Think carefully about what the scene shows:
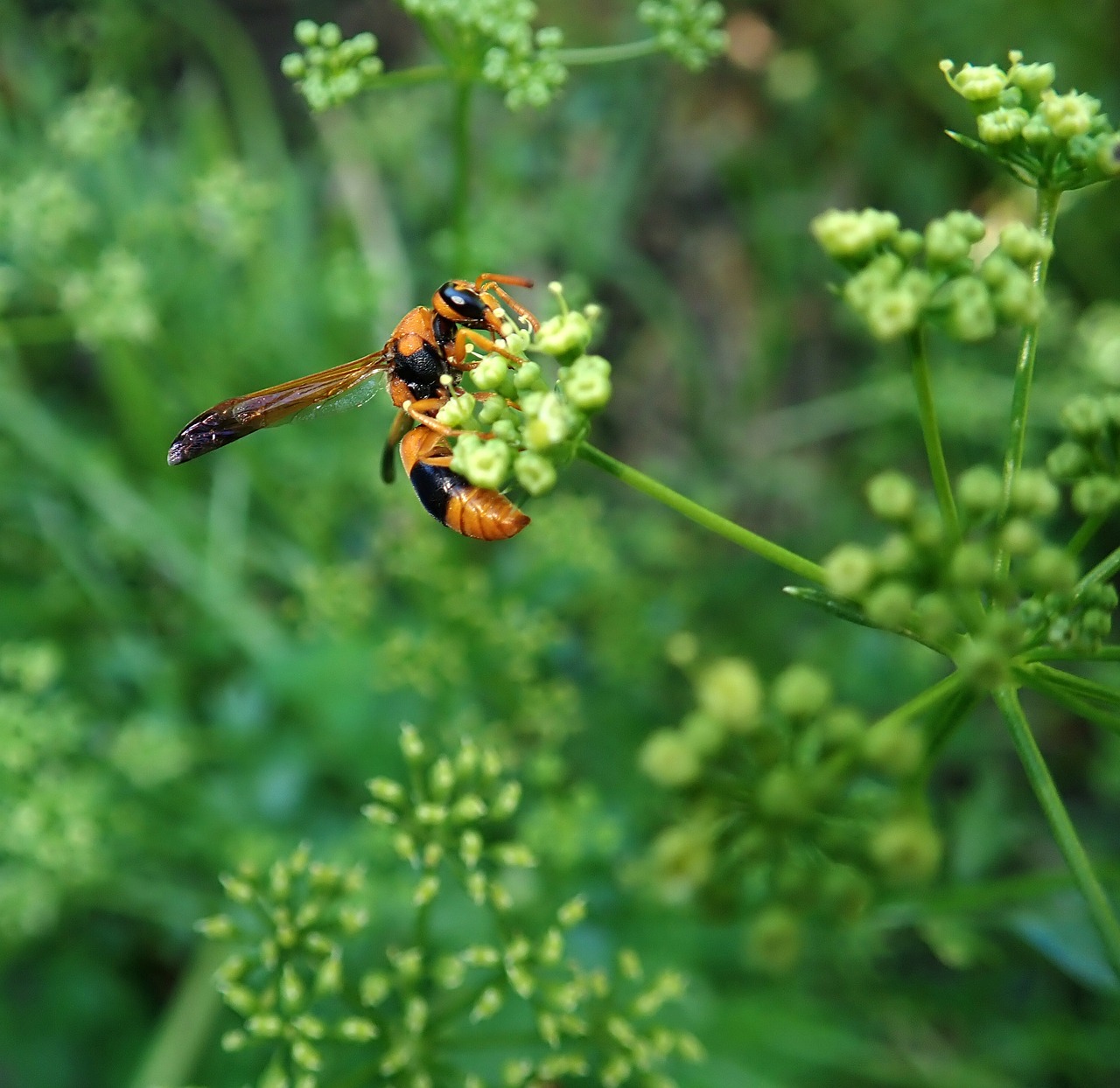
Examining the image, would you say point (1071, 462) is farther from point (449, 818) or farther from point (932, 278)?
point (449, 818)

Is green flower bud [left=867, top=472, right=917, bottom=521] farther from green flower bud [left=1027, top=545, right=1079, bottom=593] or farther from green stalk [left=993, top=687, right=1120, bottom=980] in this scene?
green stalk [left=993, top=687, right=1120, bottom=980]

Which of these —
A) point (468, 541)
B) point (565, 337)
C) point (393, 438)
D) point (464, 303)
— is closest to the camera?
point (565, 337)

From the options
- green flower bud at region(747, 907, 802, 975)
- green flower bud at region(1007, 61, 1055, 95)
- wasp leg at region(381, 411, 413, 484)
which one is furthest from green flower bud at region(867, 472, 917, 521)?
wasp leg at region(381, 411, 413, 484)

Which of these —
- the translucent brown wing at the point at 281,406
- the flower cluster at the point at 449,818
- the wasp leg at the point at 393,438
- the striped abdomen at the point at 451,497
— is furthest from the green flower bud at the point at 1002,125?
the flower cluster at the point at 449,818

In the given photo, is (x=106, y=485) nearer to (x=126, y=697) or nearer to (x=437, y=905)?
(x=126, y=697)

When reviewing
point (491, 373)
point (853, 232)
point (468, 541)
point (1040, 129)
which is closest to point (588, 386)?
point (491, 373)
